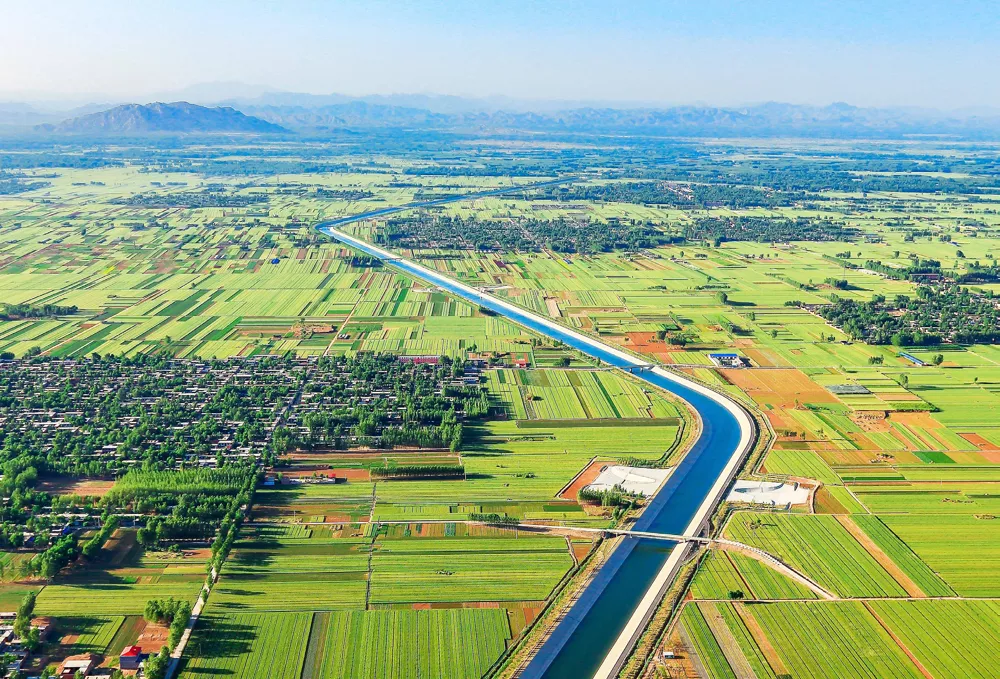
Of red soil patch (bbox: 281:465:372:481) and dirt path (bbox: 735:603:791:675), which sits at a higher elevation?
red soil patch (bbox: 281:465:372:481)

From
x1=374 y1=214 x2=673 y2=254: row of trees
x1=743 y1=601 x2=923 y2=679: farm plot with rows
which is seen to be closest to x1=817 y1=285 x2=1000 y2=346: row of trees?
x1=374 y1=214 x2=673 y2=254: row of trees

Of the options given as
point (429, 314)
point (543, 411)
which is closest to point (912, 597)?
point (543, 411)

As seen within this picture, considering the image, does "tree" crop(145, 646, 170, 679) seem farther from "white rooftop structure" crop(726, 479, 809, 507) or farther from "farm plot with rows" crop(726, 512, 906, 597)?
"white rooftop structure" crop(726, 479, 809, 507)

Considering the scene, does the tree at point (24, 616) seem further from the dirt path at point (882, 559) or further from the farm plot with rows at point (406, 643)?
the dirt path at point (882, 559)

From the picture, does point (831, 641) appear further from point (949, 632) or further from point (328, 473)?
point (328, 473)

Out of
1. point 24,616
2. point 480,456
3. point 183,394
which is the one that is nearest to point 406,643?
point 24,616

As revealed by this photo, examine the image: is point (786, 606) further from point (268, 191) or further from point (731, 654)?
point (268, 191)
